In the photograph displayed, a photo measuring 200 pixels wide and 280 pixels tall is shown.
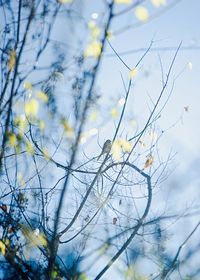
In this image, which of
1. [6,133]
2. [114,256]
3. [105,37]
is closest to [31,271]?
[114,256]

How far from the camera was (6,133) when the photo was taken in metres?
3.10

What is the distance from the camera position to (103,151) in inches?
205

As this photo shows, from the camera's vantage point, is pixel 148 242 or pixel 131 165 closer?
pixel 131 165

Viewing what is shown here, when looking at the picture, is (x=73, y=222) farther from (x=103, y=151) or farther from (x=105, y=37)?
(x=105, y=37)

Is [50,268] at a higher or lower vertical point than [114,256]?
lower

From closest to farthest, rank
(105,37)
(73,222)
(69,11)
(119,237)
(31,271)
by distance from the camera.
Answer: (105,37) < (69,11) < (31,271) < (73,222) < (119,237)

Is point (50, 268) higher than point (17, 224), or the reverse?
point (17, 224)

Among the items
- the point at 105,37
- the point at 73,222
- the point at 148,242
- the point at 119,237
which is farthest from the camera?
the point at 148,242

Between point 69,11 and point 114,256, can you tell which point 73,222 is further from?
point 69,11

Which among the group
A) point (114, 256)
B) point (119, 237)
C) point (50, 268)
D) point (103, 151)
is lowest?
point (50, 268)

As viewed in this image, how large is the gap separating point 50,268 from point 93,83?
2111 millimetres

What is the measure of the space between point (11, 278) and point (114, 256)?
1.73 metres

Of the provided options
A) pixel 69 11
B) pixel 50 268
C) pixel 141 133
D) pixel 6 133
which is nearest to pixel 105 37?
pixel 69 11

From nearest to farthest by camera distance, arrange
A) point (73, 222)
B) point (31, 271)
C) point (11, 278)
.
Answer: point (31, 271) → point (73, 222) → point (11, 278)
